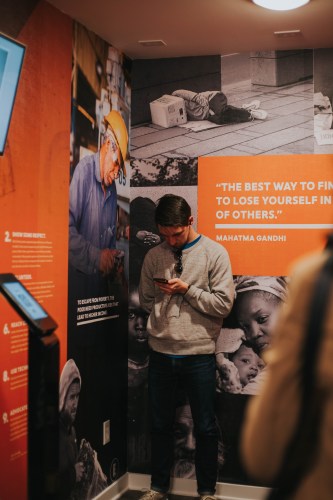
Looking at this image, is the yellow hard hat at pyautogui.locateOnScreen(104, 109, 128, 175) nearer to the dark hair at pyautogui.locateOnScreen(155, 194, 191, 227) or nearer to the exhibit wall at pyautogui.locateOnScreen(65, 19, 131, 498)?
the exhibit wall at pyautogui.locateOnScreen(65, 19, 131, 498)

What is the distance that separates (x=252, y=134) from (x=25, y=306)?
2.51 metres

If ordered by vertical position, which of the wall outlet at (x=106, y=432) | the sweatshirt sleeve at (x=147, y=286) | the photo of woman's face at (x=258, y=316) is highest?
the sweatshirt sleeve at (x=147, y=286)

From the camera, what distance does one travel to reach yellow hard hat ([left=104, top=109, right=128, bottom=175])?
3879mm

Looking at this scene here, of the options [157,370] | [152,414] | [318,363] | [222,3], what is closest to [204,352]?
[157,370]

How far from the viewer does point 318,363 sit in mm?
1003

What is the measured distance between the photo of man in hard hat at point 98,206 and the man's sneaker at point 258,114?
0.90m

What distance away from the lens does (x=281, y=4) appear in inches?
124

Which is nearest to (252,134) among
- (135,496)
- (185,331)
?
(185,331)

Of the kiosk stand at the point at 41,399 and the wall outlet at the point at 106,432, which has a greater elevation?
the kiosk stand at the point at 41,399

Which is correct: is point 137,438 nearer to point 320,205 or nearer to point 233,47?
point 320,205

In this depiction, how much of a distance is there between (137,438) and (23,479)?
141cm

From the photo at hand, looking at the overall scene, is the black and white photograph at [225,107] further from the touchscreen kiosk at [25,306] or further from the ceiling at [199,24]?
the touchscreen kiosk at [25,306]

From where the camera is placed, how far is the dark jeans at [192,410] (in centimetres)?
361

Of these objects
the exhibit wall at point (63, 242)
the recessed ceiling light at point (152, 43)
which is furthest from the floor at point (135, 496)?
the recessed ceiling light at point (152, 43)
